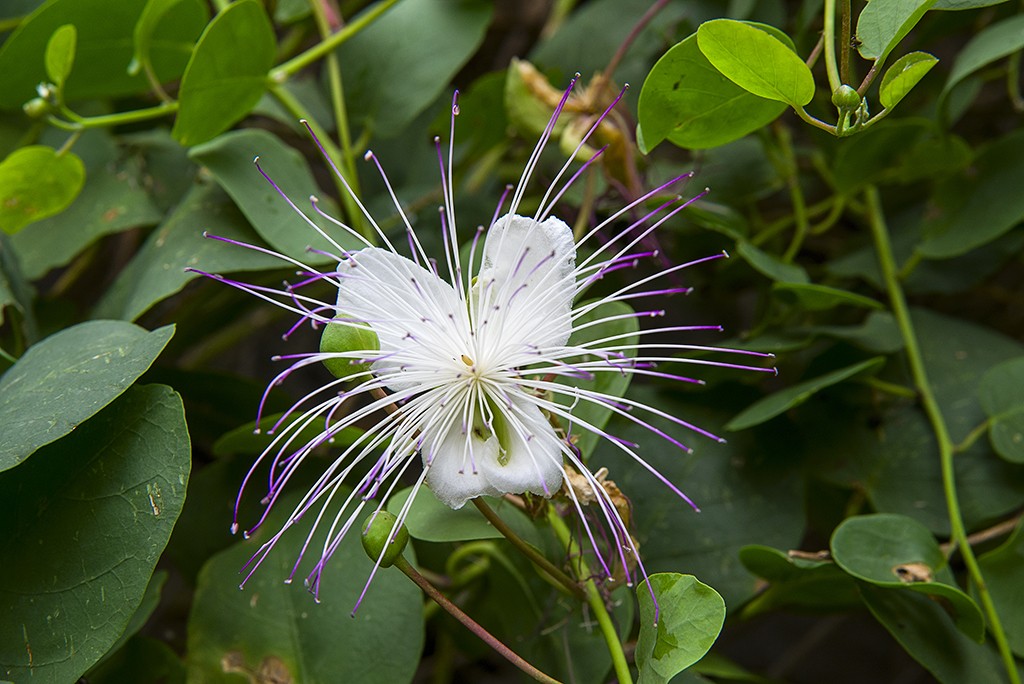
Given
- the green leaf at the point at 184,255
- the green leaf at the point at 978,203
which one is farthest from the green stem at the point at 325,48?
the green leaf at the point at 978,203

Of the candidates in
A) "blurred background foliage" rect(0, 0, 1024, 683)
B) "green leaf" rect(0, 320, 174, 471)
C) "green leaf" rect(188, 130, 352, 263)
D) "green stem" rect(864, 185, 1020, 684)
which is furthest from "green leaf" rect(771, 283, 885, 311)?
"green leaf" rect(0, 320, 174, 471)

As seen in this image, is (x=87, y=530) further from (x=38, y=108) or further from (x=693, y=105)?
(x=693, y=105)

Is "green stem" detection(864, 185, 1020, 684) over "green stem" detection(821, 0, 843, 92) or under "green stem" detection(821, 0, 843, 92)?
under

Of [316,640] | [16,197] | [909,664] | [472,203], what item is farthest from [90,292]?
[909,664]

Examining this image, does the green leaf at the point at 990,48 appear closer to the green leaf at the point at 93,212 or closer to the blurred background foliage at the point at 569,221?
the blurred background foliage at the point at 569,221

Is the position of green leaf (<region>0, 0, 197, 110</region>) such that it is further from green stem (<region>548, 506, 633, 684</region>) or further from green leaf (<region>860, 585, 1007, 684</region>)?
green leaf (<region>860, 585, 1007, 684</region>)

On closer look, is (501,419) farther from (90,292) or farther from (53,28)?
(90,292)
